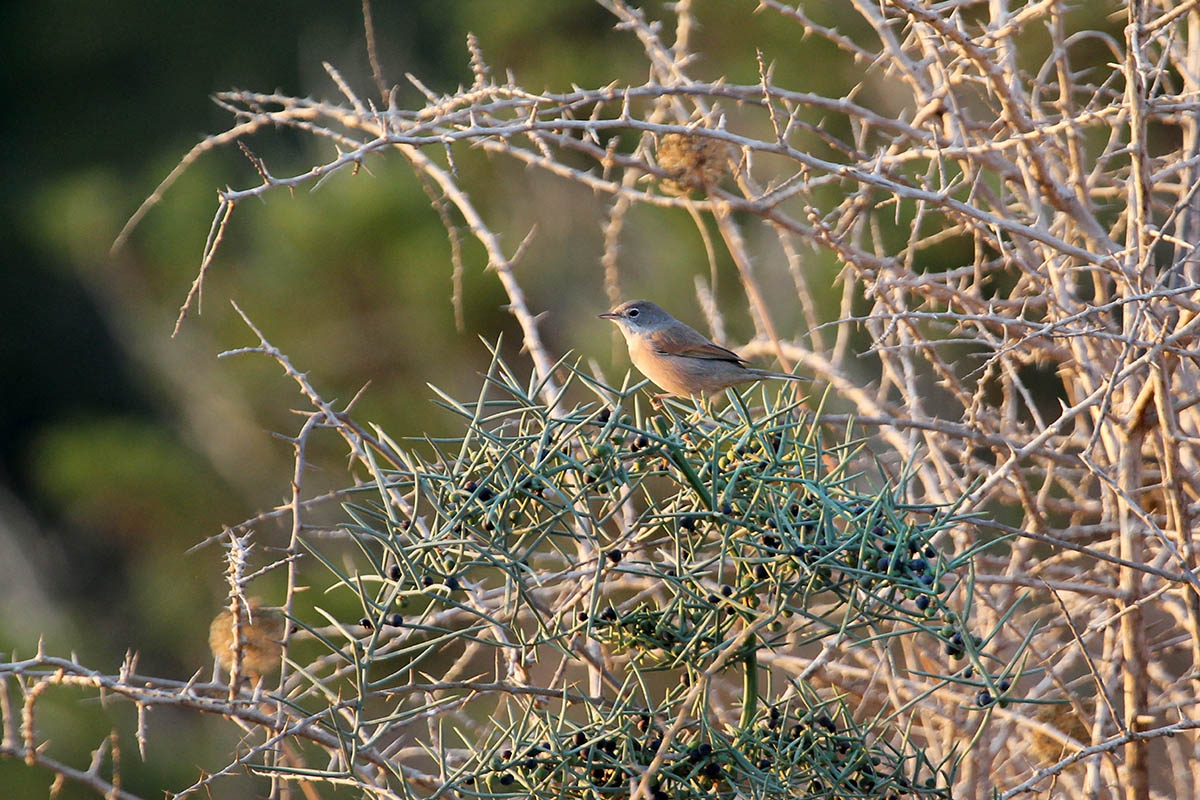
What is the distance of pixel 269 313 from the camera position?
8766 mm

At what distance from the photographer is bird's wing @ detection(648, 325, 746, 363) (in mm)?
4793

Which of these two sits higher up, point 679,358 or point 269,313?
point 269,313

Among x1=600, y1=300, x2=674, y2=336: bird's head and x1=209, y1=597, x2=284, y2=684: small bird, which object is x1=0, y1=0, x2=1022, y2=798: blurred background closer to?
x1=600, y1=300, x2=674, y2=336: bird's head

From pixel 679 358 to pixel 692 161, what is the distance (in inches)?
68.7

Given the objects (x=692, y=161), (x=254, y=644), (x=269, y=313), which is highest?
(x=269, y=313)

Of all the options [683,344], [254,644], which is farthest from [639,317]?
[254,644]

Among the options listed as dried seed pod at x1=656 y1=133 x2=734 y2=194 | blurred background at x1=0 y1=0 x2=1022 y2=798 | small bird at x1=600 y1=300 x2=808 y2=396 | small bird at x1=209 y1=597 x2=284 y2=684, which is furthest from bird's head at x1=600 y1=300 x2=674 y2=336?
small bird at x1=209 y1=597 x2=284 y2=684

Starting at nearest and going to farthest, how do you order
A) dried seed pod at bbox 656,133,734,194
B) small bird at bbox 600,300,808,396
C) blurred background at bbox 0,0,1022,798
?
dried seed pod at bbox 656,133,734,194 < small bird at bbox 600,300,808,396 < blurred background at bbox 0,0,1022,798

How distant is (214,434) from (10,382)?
4.66 metres

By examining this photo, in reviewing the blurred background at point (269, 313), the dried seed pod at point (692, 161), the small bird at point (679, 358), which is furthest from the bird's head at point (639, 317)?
the dried seed pod at point (692, 161)

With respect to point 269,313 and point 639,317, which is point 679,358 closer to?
point 639,317

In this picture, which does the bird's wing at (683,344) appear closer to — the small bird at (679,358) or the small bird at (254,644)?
the small bird at (679,358)

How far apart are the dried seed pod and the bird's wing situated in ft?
5.40

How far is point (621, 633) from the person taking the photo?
177 cm
